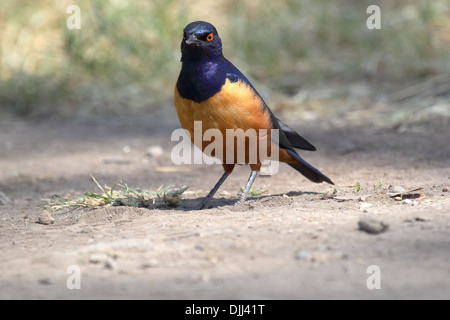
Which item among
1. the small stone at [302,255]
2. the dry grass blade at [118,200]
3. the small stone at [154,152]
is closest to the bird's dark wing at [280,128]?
the dry grass blade at [118,200]

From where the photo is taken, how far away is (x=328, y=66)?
9469 mm

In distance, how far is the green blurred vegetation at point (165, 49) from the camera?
9.02m

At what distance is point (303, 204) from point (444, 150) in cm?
253

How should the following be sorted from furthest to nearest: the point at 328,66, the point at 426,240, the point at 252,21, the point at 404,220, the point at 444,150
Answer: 1. the point at 252,21
2. the point at 328,66
3. the point at 444,150
4. the point at 404,220
5. the point at 426,240

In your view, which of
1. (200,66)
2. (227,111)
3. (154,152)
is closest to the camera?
(227,111)

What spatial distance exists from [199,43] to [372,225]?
70.4 inches

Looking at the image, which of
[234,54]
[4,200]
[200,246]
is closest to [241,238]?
[200,246]

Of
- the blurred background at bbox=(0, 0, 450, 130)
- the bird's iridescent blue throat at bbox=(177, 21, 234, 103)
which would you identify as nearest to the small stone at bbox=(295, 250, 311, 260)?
the bird's iridescent blue throat at bbox=(177, 21, 234, 103)

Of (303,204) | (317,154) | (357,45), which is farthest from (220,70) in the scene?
(357,45)

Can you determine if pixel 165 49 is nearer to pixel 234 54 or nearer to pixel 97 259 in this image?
pixel 234 54

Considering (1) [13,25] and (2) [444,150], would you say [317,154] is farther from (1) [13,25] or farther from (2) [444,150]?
(1) [13,25]

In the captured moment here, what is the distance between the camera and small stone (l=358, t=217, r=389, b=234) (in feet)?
10.0

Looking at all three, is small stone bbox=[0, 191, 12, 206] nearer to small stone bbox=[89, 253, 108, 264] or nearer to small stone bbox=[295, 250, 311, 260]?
small stone bbox=[89, 253, 108, 264]

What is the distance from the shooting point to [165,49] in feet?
30.3
